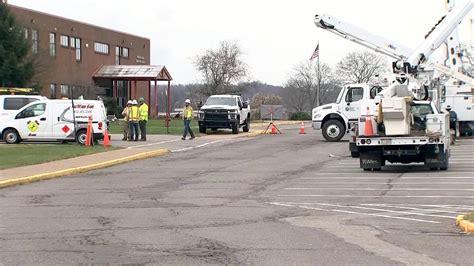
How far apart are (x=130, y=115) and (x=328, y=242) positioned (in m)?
21.9

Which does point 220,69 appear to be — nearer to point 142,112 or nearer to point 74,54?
point 74,54

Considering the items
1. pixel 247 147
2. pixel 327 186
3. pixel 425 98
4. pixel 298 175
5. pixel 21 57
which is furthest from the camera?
pixel 21 57

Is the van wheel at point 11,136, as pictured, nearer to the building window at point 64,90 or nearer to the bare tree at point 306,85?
the building window at point 64,90

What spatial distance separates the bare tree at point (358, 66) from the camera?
9056cm

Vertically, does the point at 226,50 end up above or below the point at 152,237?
above

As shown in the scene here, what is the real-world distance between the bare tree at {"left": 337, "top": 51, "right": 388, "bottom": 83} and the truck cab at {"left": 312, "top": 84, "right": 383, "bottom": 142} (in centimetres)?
6012

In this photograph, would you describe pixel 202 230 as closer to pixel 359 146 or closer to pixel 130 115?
pixel 359 146

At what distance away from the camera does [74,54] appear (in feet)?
209

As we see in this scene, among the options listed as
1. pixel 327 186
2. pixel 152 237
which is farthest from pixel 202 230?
pixel 327 186

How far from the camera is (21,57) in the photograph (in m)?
49.6

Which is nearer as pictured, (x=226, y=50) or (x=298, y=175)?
(x=298, y=175)

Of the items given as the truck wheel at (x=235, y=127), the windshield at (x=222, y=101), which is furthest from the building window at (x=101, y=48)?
the truck wheel at (x=235, y=127)

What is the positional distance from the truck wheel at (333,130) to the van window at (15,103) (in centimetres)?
1297

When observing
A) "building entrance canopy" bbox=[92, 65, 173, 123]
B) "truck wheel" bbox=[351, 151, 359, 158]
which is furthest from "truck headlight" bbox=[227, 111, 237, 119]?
"building entrance canopy" bbox=[92, 65, 173, 123]
